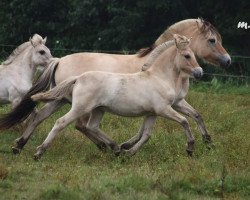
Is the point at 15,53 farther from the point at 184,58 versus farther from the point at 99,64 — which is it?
the point at 184,58

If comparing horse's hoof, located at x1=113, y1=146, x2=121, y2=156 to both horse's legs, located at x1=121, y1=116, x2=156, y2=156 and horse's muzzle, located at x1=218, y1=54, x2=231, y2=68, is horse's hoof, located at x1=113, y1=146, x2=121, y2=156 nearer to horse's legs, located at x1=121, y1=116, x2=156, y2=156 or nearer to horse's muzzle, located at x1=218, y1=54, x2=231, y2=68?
horse's legs, located at x1=121, y1=116, x2=156, y2=156

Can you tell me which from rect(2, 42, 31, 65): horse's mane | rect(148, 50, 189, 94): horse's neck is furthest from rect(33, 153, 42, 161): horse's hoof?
rect(2, 42, 31, 65): horse's mane

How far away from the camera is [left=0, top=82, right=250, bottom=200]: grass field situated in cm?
749

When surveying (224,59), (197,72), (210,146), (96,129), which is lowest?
(210,146)

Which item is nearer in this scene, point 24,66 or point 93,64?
point 93,64

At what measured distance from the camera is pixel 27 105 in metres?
10.0

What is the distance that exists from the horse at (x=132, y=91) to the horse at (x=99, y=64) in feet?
Result: 1.85

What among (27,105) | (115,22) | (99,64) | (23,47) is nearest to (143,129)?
(99,64)

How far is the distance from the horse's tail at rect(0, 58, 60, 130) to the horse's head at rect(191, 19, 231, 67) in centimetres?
228

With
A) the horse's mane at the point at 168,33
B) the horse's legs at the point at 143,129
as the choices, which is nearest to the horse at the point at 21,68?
the horse's mane at the point at 168,33

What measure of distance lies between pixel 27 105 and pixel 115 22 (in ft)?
44.0

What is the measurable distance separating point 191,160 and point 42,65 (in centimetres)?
373

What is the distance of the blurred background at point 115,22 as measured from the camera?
22.3 metres

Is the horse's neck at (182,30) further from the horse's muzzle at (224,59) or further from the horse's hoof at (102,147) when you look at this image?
the horse's hoof at (102,147)
